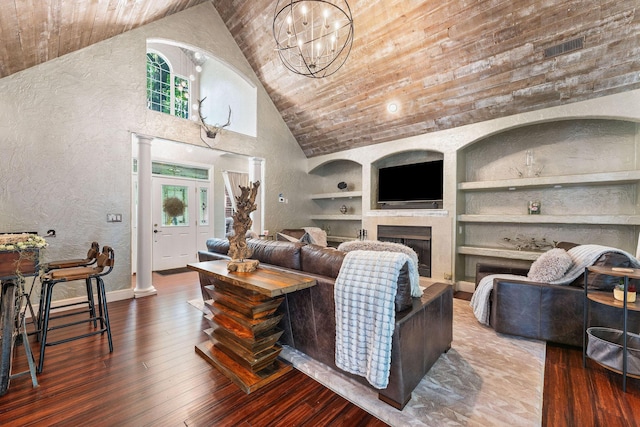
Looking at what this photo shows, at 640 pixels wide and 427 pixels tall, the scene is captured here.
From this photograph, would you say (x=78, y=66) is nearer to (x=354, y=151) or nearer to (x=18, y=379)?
(x=18, y=379)

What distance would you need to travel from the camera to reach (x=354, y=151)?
590cm

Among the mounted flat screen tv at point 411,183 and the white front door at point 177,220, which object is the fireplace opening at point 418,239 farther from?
the white front door at point 177,220

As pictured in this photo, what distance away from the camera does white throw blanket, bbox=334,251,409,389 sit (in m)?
1.58

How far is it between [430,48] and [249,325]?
13.4 feet

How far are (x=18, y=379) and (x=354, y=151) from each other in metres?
5.54

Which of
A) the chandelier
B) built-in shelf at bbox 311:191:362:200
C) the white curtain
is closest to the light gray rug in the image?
the chandelier

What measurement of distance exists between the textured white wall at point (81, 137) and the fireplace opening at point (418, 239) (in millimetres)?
4152

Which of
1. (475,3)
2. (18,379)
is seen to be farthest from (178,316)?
(475,3)

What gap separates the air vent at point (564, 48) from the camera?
3.03 meters

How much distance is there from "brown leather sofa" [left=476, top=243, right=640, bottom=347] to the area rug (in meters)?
0.15

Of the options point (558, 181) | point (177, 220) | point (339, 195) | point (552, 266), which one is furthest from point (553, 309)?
point (177, 220)

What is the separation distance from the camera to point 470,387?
6.19 ft

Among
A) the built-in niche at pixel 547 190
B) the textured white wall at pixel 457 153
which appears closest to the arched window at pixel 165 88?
the textured white wall at pixel 457 153

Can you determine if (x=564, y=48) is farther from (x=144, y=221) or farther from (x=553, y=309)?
(x=144, y=221)
